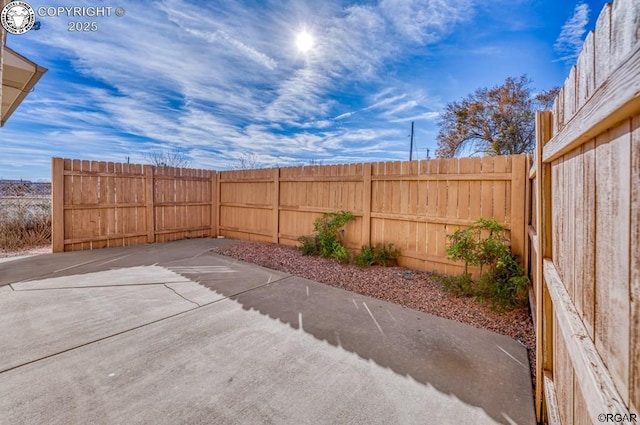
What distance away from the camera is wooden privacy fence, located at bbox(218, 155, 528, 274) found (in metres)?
3.73

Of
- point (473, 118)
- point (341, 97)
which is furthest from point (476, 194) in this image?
point (473, 118)

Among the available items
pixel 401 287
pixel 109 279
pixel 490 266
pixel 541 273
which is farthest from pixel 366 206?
pixel 109 279

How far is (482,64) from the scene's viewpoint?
6766mm

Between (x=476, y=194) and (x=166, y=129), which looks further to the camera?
(x=166, y=129)

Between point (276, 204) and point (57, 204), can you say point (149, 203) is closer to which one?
point (57, 204)

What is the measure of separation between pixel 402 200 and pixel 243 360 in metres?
3.57

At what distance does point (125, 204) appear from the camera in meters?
6.34

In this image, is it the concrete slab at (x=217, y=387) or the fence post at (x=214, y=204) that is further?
the fence post at (x=214, y=204)

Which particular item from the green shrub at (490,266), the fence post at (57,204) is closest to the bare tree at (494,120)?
the green shrub at (490,266)

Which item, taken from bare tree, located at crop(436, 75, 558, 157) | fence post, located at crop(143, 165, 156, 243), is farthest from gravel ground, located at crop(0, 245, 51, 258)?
bare tree, located at crop(436, 75, 558, 157)

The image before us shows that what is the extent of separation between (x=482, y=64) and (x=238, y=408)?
28.1ft

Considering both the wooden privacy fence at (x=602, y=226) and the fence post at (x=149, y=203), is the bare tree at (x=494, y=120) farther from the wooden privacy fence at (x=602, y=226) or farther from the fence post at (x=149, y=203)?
the wooden privacy fence at (x=602, y=226)

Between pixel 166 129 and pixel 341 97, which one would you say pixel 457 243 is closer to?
pixel 341 97

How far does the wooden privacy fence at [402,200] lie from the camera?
3730mm
